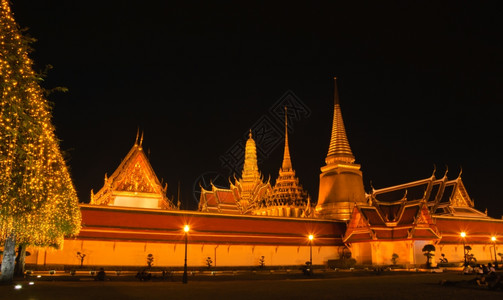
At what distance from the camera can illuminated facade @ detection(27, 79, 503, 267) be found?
34.7 m

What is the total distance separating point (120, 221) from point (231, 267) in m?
10.1

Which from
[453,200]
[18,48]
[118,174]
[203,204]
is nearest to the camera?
[18,48]

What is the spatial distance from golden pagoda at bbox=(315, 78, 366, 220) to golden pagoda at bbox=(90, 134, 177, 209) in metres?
21.6

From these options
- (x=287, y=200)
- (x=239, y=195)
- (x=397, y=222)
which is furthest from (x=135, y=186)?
(x=239, y=195)

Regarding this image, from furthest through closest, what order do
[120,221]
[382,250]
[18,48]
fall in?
[382,250] → [120,221] → [18,48]

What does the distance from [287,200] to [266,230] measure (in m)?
17.3

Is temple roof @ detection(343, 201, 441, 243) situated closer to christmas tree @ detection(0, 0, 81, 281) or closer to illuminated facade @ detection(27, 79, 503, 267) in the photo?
illuminated facade @ detection(27, 79, 503, 267)

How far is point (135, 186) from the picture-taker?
1777 inches

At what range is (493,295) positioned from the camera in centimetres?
1556

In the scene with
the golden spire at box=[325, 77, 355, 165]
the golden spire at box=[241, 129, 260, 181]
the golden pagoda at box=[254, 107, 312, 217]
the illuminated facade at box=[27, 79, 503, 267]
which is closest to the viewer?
the illuminated facade at box=[27, 79, 503, 267]

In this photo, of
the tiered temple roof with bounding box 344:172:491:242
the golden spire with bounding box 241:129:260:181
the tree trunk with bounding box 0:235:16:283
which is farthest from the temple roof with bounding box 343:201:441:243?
the golden spire with bounding box 241:129:260:181

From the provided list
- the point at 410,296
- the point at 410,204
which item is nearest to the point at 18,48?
the point at 410,296

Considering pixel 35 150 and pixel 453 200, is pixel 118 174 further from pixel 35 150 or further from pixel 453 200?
pixel 453 200

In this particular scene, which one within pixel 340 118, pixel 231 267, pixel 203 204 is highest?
pixel 340 118
